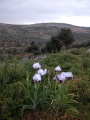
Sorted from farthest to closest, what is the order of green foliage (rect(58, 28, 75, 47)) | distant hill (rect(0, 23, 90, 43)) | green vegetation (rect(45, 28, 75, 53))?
1. distant hill (rect(0, 23, 90, 43))
2. green foliage (rect(58, 28, 75, 47))
3. green vegetation (rect(45, 28, 75, 53))

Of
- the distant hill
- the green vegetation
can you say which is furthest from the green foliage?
the distant hill

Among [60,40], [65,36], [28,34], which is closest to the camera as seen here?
Result: [60,40]

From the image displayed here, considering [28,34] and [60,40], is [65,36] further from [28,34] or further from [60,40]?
[28,34]

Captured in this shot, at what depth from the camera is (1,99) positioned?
16.1 feet

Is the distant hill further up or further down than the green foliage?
further down

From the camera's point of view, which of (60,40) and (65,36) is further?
(65,36)

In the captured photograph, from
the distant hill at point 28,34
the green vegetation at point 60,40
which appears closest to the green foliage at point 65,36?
the green vegetation at point 60,40

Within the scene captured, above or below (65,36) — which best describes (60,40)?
below

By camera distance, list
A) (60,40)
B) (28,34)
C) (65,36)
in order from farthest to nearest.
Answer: (28,34) → (65,36) → (60,40)

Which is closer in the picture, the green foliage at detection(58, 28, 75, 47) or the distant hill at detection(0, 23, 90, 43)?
the green foliage at detection(58, 28, 75, 47)

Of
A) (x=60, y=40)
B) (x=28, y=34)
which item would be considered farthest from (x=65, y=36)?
(x=28, y=34)

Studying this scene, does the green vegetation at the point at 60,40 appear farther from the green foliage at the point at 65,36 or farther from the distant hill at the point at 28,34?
the distant hill at the point at 28,34

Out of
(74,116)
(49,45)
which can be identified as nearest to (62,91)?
(74,116)

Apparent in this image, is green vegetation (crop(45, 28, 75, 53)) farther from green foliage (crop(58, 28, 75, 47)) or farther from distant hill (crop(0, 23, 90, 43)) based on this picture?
distant hill (crop(0, 23, 90, 43))
